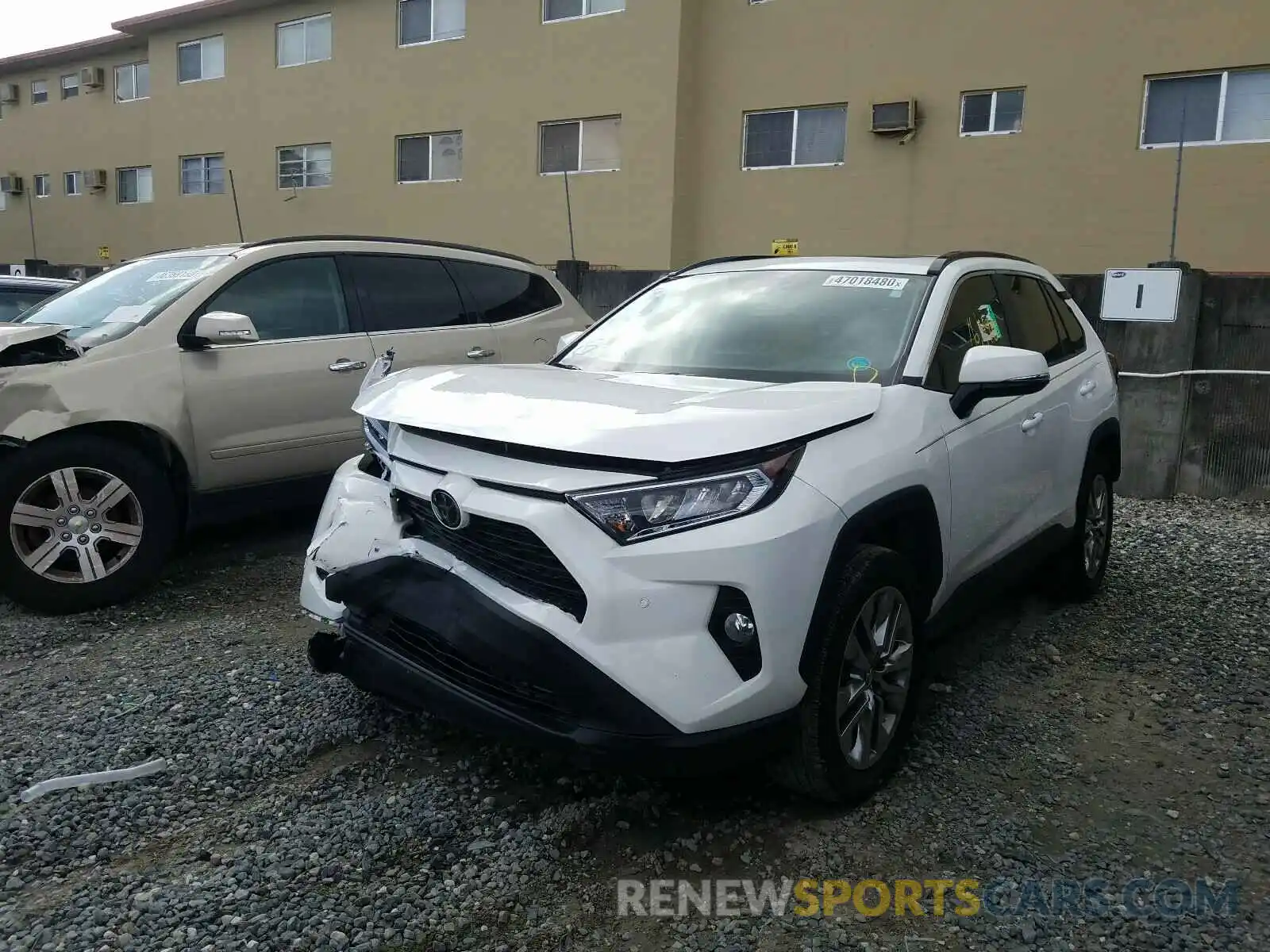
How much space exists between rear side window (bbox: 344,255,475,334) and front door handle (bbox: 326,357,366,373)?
257mm

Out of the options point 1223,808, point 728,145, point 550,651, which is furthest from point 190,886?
point 728,145

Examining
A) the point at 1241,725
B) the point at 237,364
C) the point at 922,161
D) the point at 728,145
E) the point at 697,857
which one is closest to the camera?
the point at 697,857

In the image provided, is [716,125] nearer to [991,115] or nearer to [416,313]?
[991,115]

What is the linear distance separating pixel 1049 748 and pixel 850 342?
1.59 meters

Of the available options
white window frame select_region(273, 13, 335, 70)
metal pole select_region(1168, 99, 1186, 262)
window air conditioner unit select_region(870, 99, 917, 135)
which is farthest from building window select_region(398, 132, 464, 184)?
metal pole select_region(1168, 99, 1186, 262)

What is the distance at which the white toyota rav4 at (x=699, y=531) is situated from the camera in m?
2.52

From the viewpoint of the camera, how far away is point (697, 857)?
2.79 metres

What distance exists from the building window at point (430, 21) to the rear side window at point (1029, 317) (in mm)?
16337

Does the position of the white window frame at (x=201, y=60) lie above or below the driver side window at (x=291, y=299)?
above

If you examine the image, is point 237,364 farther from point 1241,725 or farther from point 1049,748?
point 1241,725

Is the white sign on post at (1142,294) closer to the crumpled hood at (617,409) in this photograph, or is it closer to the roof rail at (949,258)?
the roof rail at (949,258)

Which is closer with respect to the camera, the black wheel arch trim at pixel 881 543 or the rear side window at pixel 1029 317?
the black wheel arch trim at pixel 881 543

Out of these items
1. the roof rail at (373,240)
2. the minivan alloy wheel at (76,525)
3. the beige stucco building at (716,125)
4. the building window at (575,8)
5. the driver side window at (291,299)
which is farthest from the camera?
the building window at (575,8)

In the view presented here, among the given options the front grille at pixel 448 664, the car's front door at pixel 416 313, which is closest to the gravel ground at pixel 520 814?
the front grille at pixel 448 664
